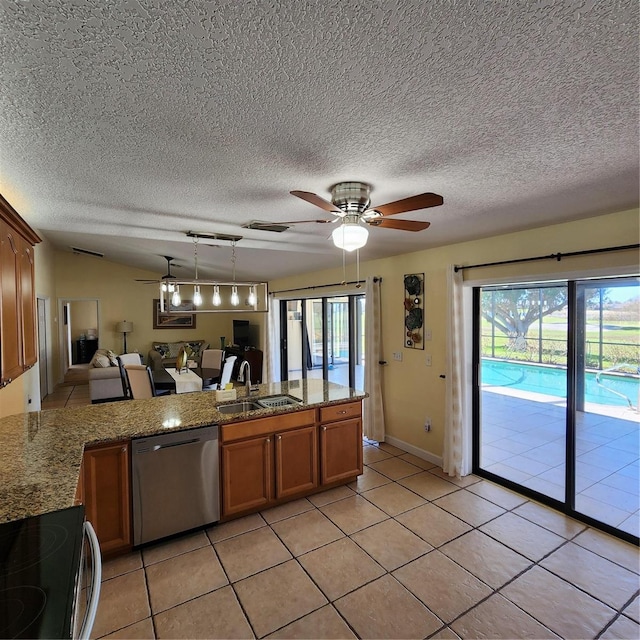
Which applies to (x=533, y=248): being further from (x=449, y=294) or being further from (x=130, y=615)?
(x=130, y=615)

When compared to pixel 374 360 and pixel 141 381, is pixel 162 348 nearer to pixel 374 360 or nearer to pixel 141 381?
pixel 141 381

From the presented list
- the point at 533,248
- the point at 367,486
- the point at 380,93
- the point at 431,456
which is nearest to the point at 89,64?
the point at 380,93

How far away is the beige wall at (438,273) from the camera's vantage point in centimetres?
254

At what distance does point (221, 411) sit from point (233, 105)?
244cm

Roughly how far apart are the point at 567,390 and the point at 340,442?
1.93 metres

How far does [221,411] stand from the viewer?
10.2ft

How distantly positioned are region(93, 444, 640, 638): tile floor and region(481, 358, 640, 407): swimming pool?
3.21 feet

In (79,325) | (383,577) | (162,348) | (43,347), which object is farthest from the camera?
(79,325)

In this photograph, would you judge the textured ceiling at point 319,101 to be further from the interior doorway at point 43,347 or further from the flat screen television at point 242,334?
the flat screen television at point 242,334

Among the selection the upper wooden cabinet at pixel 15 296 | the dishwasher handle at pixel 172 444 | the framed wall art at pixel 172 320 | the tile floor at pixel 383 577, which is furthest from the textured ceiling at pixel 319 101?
the framed wall art at pixel 172 320

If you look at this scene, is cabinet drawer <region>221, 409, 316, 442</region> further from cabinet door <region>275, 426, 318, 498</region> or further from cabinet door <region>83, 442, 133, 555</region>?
cabinet door <region>83, 442, 133, 555</region>

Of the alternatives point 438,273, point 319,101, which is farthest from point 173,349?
point 319,101

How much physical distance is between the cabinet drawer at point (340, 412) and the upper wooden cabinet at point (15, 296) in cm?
219

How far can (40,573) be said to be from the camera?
1.16 m
